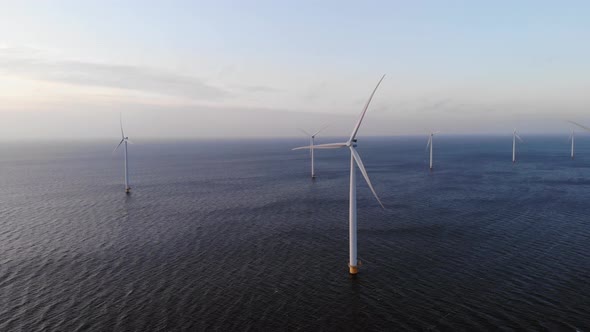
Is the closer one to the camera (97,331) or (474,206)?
(97,331)

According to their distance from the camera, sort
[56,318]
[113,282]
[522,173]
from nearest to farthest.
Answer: [56,318]
[113,282]
[522,173]

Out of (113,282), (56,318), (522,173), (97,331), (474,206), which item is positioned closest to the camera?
(97,331)

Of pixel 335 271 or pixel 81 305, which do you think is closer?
pixel 81 305

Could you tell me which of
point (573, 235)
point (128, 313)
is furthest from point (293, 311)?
point (573, 235)

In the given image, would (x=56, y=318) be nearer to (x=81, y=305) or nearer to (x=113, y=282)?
(x=81, y=305)

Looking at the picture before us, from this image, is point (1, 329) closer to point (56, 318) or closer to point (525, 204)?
point (56, 318)

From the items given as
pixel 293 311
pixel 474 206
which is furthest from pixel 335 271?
pixel 474 206
